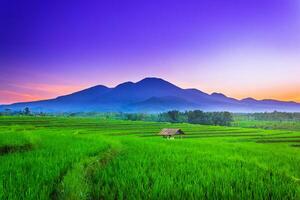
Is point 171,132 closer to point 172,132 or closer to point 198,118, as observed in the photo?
point 172,132

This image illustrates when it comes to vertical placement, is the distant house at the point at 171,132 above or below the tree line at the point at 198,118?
below

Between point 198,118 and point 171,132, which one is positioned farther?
point 198,118

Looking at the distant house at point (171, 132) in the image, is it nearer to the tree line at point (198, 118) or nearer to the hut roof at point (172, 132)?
the hut roof at point (172, 132)

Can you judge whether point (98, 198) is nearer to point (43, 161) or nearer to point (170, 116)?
point (43, 161)

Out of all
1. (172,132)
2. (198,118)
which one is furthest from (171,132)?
(198,118)

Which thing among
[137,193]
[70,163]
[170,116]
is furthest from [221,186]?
[170,116]

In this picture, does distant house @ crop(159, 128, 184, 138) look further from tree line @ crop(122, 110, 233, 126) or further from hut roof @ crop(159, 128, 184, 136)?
tree line @ crop(122, 110, 233, 126)

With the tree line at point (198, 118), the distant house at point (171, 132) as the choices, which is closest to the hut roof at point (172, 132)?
the distant house at point (171, 132)

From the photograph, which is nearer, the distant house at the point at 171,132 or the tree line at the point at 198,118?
the distant house at the point at 171,132

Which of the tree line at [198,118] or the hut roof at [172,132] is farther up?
the tree line at [198,118]

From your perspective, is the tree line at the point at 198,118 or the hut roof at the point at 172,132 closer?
the hut roof at the point at 172,132

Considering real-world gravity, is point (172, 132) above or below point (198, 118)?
below

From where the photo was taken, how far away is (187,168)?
6.43 metres

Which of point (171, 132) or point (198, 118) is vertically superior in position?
point (198, 118)
